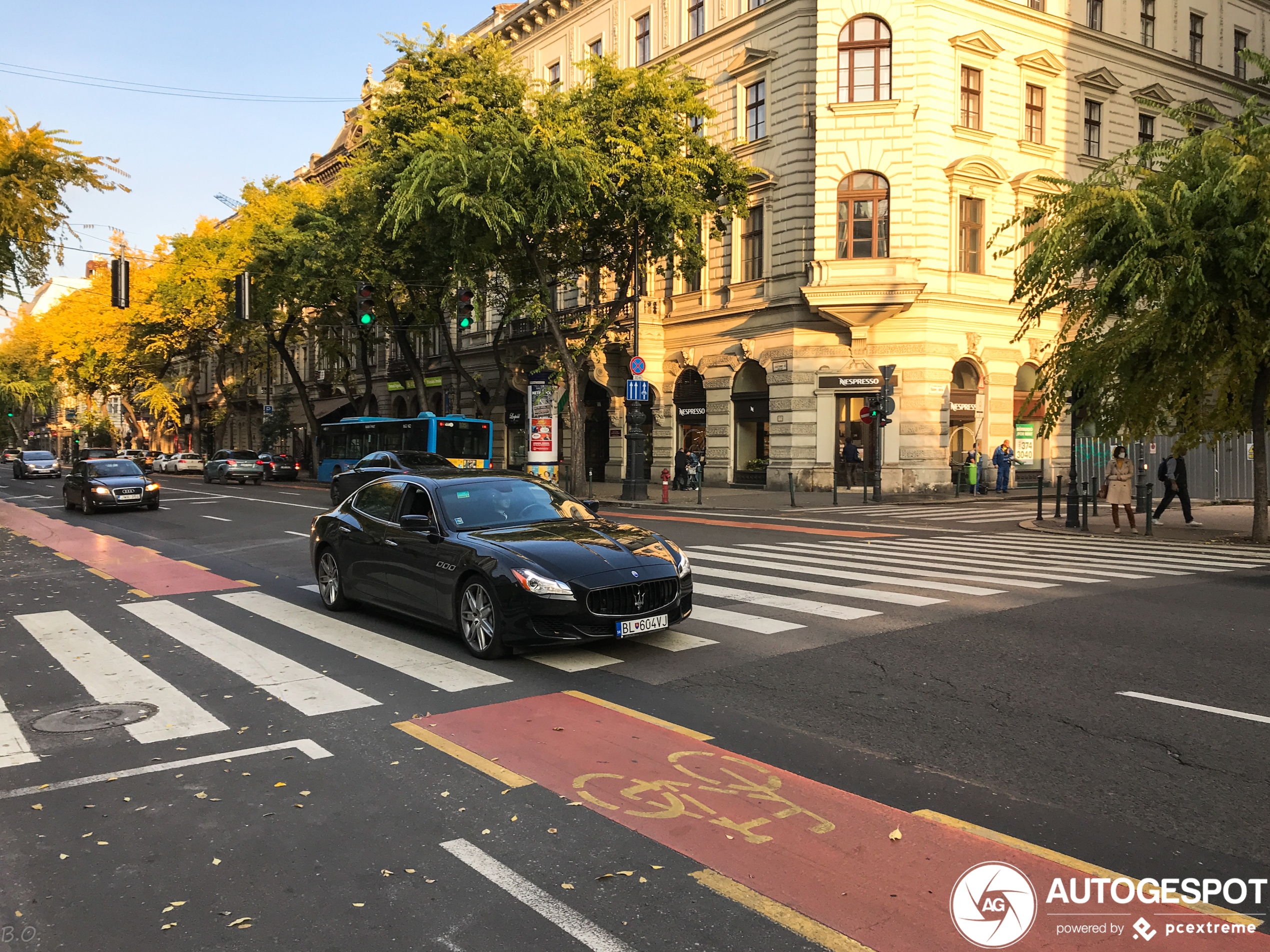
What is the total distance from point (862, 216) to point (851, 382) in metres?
5.15

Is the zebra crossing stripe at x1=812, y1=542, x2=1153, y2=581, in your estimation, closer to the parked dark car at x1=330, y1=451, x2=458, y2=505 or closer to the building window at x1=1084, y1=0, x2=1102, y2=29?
the parked dark car at x1=330, y1=451, x2=458, y2=505

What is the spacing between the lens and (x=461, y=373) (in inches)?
1470

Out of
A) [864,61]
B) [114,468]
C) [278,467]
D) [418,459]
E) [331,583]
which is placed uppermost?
[864,61]

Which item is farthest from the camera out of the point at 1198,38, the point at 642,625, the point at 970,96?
the point at 1198,38

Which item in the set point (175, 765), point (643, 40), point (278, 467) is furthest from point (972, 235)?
point (278, 467)

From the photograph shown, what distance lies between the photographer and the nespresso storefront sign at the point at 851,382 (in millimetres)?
29531

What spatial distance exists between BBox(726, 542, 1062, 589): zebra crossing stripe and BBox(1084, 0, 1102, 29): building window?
2773 cm

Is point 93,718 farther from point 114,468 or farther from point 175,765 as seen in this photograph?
point 114,468

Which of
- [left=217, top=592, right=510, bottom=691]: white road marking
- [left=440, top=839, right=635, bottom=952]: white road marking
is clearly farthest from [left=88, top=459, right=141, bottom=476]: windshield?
[left=440, top=839, right=635, bottom=952]: white road marking

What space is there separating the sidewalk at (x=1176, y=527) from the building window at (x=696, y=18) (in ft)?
68.7

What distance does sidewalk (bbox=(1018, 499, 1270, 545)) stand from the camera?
1753cm

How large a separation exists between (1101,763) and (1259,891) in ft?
4.65

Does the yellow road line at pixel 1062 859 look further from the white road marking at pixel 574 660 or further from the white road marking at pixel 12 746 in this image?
the white road marking at pixel 12 746

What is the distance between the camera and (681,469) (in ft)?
115
